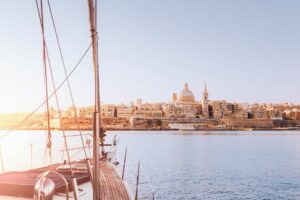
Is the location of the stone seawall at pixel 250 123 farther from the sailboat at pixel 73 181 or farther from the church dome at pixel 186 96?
the sailboat at pixel 73 181

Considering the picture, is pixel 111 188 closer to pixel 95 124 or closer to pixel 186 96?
pixel 95 124

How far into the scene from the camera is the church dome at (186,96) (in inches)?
7244

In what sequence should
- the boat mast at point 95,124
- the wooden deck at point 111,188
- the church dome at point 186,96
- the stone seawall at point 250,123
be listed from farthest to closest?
the church dome at point 186,96
the stone seawall at point 250,123
the wooden deck at point 111,188
the boat mast at point 95,124

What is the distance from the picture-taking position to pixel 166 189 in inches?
774

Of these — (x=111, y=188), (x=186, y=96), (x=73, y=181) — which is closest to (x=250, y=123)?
(x=186, y=96)

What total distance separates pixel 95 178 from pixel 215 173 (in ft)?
79.0

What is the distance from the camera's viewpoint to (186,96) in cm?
18488

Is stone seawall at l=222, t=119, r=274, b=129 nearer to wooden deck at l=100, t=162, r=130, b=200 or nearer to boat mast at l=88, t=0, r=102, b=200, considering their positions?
wooden deck at l=100, t=162, r=130, b=200

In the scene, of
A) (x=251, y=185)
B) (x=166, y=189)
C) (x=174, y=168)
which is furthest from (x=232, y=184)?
(x=174, y=168)

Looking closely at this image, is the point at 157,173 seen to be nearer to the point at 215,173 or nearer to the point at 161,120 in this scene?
the point at 215,173

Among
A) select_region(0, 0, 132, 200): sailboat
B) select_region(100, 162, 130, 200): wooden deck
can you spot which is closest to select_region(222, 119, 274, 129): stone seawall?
select_region(0, 0, 132, 200): sailboat

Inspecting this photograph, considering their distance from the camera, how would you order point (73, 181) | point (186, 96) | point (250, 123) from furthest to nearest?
point (186, 96), point (250, 123), point (73, 181)

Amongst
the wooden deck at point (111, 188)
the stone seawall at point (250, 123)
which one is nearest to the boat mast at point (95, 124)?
the wooden deck at point (111, 188)

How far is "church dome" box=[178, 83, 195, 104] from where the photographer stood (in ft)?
604
